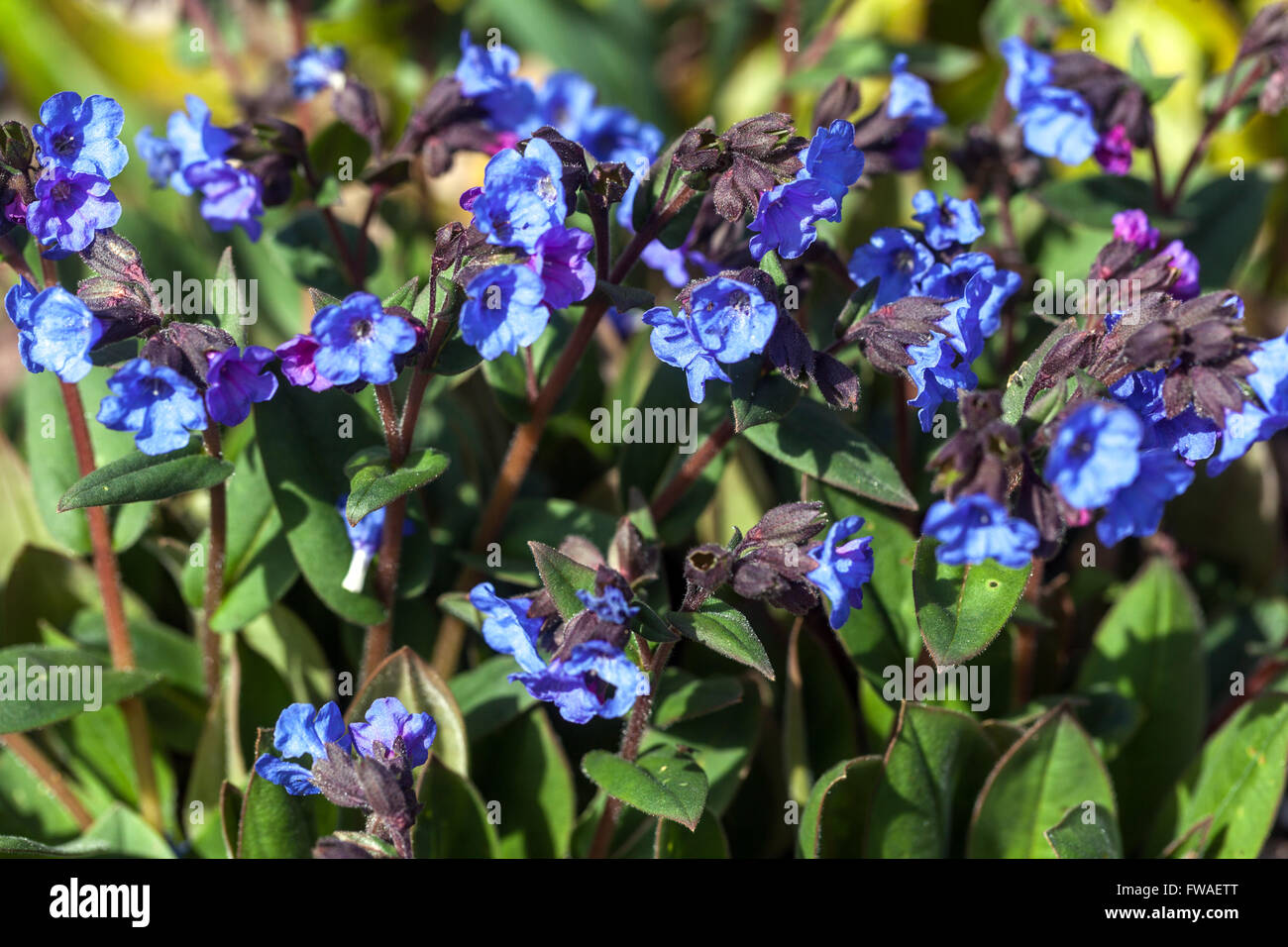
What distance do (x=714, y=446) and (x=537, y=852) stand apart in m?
0.92

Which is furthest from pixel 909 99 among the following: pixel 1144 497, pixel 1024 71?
pixel 1144 497

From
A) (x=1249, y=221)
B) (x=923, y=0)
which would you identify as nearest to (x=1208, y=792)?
(x=1249, y=221)

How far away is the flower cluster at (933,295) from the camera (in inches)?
75.6

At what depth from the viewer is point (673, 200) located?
79.4 inches

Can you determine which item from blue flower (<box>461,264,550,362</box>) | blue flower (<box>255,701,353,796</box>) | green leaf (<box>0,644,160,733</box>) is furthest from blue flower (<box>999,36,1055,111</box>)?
green leaf (<box>0,644,160,733</box>)

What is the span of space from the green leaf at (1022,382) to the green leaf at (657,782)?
79 cm

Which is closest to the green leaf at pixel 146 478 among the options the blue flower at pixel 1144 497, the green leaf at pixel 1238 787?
the blue flower at pixel 1144 497

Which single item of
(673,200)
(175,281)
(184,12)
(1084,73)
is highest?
(184,12)

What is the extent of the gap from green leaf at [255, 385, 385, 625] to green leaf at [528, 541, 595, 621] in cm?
56

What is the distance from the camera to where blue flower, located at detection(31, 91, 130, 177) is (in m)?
1.90

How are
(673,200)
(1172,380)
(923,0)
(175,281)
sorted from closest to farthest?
(1172,380)
(673,200)
(175,281)
(923,0)

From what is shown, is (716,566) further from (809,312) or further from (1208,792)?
(1208,792)

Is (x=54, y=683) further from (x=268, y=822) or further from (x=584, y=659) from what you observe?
(x=584, y=659)

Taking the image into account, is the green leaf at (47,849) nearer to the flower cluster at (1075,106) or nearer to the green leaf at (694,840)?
the green leaf at (694,840)
